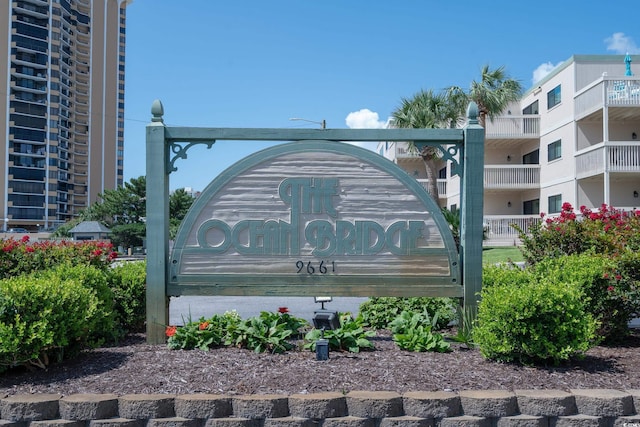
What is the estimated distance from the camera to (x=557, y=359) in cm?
453

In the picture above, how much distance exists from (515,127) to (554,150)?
2956mm

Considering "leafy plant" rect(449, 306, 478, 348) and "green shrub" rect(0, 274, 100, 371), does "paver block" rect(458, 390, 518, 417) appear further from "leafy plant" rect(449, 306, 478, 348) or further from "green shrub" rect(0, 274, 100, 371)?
"green shrub" rect(0, 274, 100, 371)

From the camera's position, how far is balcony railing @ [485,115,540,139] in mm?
31141

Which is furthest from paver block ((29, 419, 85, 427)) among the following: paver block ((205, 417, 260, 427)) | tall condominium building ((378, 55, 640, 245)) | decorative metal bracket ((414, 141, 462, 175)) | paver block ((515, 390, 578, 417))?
tall condominium building ((378, 55, 640, 245))

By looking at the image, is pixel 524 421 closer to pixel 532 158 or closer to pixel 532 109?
pixel 532 158

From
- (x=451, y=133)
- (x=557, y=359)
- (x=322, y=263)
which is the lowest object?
(x=557, y=359)

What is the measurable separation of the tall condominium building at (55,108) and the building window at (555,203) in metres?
79.4

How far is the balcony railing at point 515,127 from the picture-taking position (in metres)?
31.1

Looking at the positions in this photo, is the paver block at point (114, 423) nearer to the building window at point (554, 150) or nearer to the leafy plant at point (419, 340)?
the leafy plant at point (419, 340)

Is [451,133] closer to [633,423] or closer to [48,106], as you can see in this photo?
[633,423]

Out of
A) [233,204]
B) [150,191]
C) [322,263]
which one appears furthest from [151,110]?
[322,263]

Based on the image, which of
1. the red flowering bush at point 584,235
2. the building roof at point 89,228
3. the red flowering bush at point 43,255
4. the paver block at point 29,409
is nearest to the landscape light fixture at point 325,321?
the paver block at point 29,409

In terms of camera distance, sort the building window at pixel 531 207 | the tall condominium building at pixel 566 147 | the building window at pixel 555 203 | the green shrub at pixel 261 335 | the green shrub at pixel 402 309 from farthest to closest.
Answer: the building window at pixel 531 207, the building window at pixel 555 203, the tall condominium building at pixel 566 147, the green shrub at pixel 402 309, the green shrub at pixel 261 335

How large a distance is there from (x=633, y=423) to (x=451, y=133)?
314 centimetres
